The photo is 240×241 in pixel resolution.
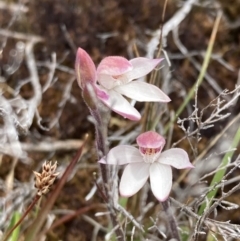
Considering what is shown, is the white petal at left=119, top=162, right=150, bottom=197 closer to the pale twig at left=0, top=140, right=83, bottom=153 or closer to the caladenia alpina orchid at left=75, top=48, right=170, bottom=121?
the caladenia alpina orchid at left=75, top=48, right=170, bottom=121

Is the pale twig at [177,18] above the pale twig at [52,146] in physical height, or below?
above

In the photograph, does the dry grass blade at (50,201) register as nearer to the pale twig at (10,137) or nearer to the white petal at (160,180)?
the white petal at (160,180)

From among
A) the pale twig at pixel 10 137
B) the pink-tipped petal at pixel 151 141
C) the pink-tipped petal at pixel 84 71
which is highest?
the pink-tipped petal at pixel 84 71

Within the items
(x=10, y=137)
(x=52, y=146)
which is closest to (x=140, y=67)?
(x=10, y=137)

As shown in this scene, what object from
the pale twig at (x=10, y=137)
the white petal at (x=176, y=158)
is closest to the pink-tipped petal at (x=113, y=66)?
the white petal at (x=176, y=158)

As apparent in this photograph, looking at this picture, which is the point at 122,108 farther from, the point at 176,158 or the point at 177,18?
the point at 177,18

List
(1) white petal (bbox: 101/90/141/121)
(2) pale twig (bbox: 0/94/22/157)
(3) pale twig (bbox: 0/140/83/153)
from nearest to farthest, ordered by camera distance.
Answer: (1) white petal (bbox: 101/90/141/121)
(2) pale twig (bbox: 0/94/22/157)
(3) pale twig (bbox: 0/140/83/153)

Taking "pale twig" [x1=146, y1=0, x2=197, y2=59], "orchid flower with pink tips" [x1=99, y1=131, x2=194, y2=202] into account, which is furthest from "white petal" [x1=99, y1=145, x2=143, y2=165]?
"pale twig" [x1=146, y1=0, x2=197, y2=59]
